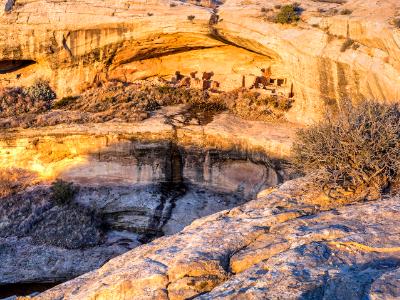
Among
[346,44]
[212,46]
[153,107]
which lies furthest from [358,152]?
[212,46]

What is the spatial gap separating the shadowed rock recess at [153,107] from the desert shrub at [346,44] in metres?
0.04

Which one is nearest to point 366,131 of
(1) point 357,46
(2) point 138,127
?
(1) point 357,46

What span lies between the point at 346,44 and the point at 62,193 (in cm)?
948

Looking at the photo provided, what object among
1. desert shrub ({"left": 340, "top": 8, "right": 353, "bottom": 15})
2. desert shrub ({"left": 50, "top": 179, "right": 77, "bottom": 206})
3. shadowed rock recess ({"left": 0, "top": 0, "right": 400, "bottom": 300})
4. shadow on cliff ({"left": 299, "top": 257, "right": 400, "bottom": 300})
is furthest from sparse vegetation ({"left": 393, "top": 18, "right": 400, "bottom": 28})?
desert shrub ({"left": 50, "top": 179, "right": 77, "bottom": 206})

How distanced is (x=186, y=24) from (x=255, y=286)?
43.6ft

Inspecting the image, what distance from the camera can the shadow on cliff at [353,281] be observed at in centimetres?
438

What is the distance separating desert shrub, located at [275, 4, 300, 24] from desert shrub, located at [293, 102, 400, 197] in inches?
283

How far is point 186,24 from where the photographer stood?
16688 mm

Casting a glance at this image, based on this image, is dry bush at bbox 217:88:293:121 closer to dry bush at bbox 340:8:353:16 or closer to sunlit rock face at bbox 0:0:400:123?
sunlit rock face at bbox 0:0:400:123

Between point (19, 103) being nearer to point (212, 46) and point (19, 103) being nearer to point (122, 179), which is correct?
point (122, 179)

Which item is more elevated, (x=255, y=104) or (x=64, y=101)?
(x=255, y=104)

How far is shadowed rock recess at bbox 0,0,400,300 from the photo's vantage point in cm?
1365

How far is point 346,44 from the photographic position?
13.5m

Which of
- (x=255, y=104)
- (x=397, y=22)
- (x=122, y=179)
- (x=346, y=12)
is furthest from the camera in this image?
(x=255, y=104)
